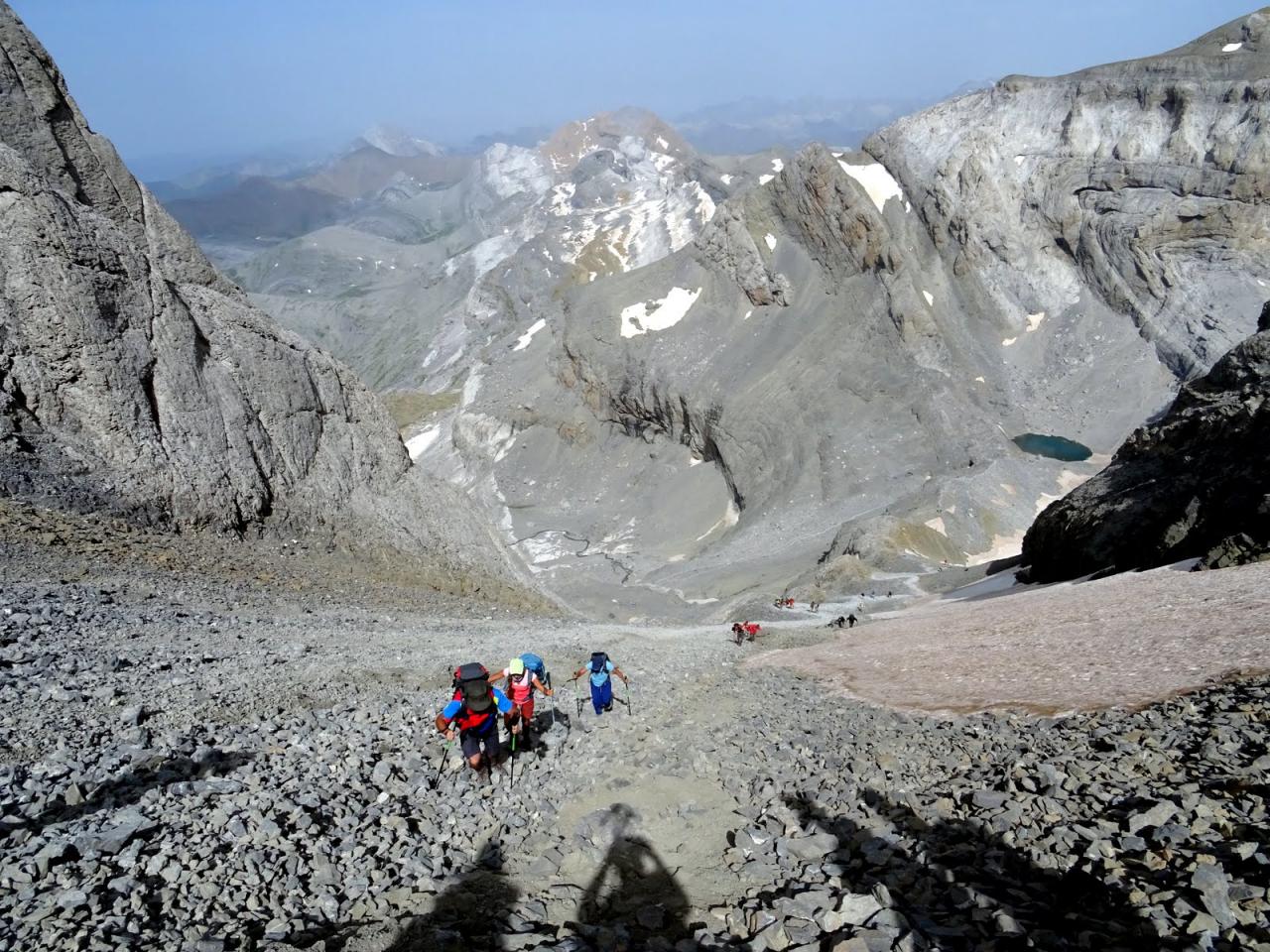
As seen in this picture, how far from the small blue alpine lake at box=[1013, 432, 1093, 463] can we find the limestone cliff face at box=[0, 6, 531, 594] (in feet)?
161

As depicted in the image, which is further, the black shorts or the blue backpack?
the blue backpack

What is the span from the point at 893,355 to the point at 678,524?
22767 mm

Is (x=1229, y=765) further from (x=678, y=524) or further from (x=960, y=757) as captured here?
(x=678, y=524)

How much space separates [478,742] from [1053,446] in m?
62.4

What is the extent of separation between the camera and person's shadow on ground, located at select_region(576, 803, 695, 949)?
5.59 metres

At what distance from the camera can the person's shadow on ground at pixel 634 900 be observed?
559 centimetres

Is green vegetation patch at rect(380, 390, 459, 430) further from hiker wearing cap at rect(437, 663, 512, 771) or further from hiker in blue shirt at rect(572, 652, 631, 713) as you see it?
hiker wearing cap at rect(437, 663, 512, 771)

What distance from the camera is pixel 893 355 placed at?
220ft

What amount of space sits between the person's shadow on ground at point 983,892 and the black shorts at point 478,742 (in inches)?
141

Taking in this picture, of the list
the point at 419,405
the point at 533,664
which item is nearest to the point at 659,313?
the point at 419,405

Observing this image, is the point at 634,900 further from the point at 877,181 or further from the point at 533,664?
the point at 877,181

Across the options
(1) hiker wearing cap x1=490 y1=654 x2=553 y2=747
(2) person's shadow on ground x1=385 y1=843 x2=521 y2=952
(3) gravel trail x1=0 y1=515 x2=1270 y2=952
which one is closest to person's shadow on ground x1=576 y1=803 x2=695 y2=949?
(3) gravel trail x1=0 y1=515 x2=1270 y2=952

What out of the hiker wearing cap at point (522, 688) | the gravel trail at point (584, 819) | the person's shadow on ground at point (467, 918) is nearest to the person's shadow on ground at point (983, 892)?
the gravel trail at point (584, 819)

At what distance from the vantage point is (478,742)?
334 inches
